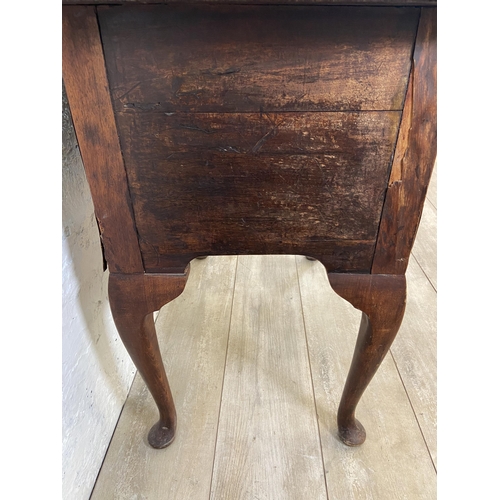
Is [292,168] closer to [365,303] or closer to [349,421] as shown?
[365,303]

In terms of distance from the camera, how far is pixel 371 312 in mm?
642

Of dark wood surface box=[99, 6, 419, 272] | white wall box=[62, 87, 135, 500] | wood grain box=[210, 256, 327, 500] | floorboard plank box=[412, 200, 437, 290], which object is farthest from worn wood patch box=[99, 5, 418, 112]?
floorboard plank box=[412, 200, 437, 290]

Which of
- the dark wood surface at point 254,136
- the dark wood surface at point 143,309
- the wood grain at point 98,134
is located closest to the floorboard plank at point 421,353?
the dark wood surface at point 254,136

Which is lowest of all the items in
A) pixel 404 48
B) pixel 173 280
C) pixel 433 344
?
pixel 433 344

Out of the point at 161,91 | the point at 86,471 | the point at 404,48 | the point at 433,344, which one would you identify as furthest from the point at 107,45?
the point at 433,344

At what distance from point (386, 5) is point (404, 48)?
0.17 feet

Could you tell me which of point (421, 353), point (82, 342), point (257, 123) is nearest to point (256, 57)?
point (257, 123)

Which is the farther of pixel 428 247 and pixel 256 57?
pixel 428 247

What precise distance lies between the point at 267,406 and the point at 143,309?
1.32 feet

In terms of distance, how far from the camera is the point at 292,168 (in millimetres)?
523

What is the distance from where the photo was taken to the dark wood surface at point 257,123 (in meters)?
0.44

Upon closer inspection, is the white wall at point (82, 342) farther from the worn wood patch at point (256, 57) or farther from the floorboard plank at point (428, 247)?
the floorboard plank at point (428, 247)

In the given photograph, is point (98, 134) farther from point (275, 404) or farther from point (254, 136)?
point (275, 404)

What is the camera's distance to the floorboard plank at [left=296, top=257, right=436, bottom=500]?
30.0 inches
